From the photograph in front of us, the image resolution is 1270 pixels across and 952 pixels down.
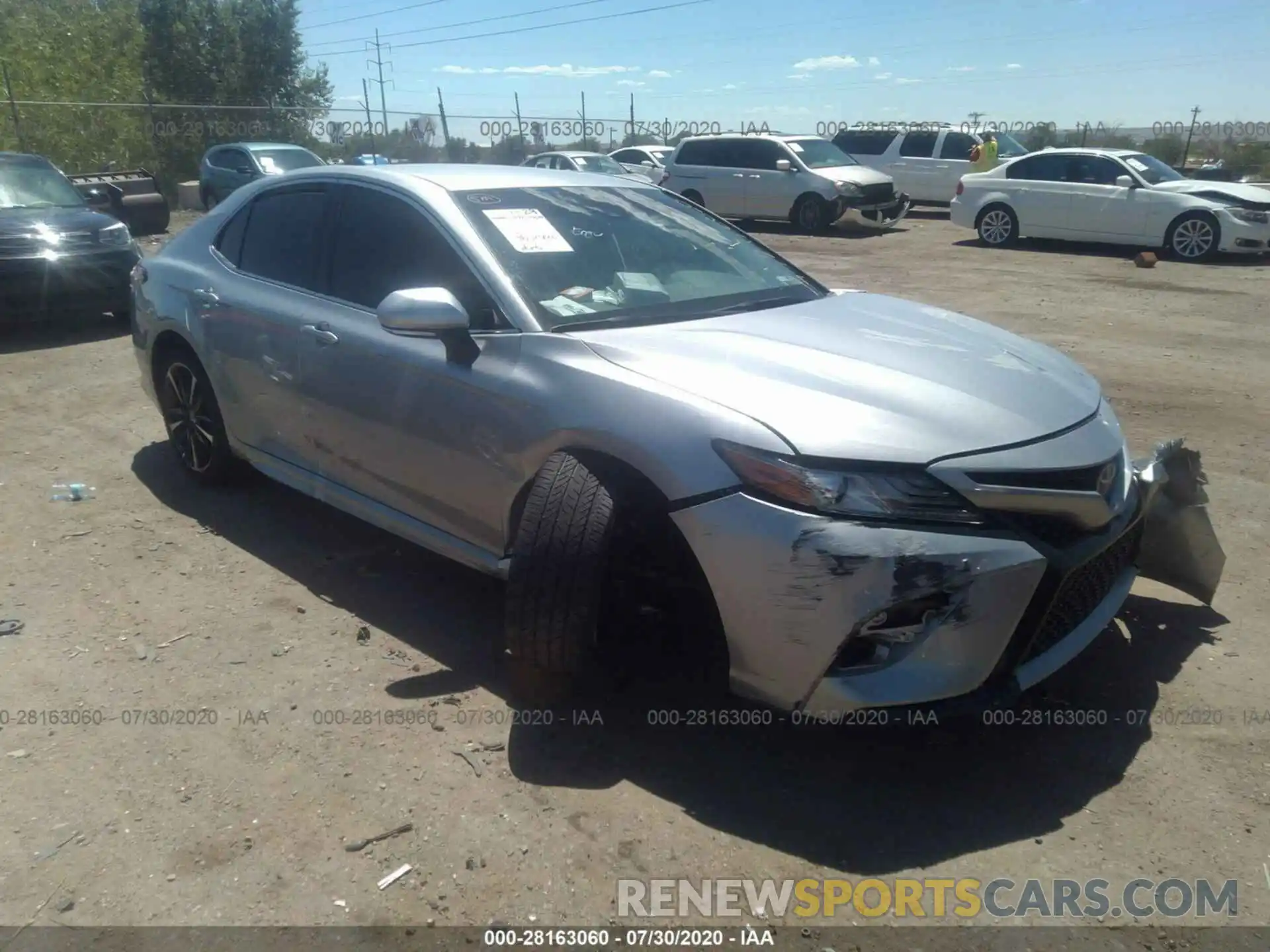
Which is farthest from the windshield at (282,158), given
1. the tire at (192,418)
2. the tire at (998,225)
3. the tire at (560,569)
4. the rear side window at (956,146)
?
the tire at (560,569)

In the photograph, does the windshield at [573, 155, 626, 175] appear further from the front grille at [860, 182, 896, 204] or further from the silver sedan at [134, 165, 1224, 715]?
the silver sedan at [134, 165, 1224, 715]

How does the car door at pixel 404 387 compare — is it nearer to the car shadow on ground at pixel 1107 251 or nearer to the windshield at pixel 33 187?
the windshield at pixel 33 187

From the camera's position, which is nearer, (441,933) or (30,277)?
(441,933)

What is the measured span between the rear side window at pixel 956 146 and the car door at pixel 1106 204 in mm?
6367

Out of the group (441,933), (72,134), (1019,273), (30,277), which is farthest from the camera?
(72,134)

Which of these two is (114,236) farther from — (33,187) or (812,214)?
(812,214)

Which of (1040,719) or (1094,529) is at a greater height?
(1094,529)

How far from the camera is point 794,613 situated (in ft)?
8.90

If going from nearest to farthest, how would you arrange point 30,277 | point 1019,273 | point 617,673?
point 617,673, point 30,277, point 1019,273

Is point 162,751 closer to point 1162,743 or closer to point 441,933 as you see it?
point 441,933

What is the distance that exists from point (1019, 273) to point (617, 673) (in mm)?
11479

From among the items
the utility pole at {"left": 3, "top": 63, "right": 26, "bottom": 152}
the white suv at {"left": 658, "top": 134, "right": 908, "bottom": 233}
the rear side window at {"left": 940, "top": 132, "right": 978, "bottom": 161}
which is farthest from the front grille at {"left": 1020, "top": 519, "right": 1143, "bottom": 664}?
the utility pole at {"left": 3, "top": 63, "right": 26, "bottom": 152}

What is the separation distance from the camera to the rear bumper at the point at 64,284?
915 cm

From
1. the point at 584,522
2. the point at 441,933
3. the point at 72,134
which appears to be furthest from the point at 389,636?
the point at 72,134
